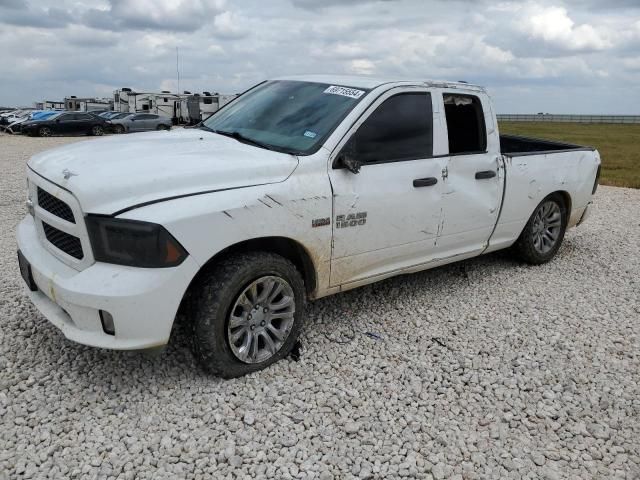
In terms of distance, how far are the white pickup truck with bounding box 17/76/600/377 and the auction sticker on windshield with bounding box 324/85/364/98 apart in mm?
23

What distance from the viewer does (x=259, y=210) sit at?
3301 mm

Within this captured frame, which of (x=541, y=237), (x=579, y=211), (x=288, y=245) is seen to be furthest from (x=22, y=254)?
(x=579, y=211)

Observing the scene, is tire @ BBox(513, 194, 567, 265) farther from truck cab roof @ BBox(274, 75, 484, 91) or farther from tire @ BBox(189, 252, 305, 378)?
tire @ BBox(189, 252, 305, 378)

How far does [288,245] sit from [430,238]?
139cm

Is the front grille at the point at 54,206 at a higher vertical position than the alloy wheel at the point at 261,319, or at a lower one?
higher

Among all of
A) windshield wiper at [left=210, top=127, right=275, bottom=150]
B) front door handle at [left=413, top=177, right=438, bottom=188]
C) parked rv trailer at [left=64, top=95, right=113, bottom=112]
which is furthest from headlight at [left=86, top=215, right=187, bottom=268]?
parked rv trailer at [left=64, top=95, right=113, bottom=112]

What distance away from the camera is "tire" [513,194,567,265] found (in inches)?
230

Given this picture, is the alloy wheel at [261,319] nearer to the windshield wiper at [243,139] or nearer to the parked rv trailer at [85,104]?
the windshield wiper at [243,139]

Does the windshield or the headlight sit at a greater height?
the windshield

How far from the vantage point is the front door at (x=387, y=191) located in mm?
3803

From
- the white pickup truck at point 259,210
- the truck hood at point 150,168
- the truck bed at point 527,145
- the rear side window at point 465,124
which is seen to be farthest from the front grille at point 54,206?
the truck bed at point 527,145

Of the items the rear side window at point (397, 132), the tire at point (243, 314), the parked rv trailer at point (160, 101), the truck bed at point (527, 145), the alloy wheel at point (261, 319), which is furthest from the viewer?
Result: the parked rv trailer at point (160, 101)

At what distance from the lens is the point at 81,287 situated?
298 cm

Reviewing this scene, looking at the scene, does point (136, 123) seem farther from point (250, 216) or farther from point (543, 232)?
point (250, 216)
